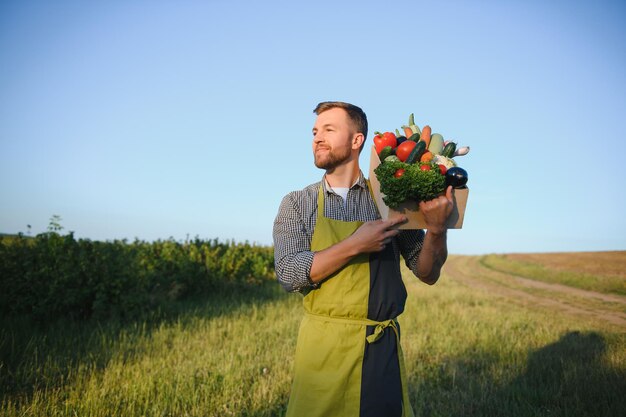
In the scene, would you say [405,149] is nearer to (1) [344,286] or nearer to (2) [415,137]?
(2) [415,137]

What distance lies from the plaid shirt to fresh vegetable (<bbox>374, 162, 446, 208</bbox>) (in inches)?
14.3

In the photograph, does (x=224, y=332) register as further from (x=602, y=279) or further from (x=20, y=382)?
(x=602, y=279)

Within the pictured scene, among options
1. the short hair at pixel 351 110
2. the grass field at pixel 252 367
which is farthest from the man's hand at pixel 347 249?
the grass field at pixel 252 367

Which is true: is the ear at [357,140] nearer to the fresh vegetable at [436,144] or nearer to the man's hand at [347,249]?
the fresh vegetable at [436,144]

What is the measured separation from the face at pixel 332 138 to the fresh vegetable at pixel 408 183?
376 millimetres

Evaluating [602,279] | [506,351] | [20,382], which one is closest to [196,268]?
[20,382]

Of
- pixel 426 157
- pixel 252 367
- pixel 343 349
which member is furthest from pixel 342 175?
pixel 252 367

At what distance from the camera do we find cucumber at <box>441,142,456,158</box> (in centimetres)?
244

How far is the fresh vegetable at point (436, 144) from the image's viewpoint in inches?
95.6

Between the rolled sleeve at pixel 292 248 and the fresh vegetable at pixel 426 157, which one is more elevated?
the fresh vegetable at pixel 426 157

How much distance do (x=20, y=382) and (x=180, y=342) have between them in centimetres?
223

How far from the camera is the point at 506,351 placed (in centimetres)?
600

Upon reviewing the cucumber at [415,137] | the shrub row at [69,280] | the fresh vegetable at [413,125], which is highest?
the fresh vegetable at [413,125]

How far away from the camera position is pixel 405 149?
7.59 feet
